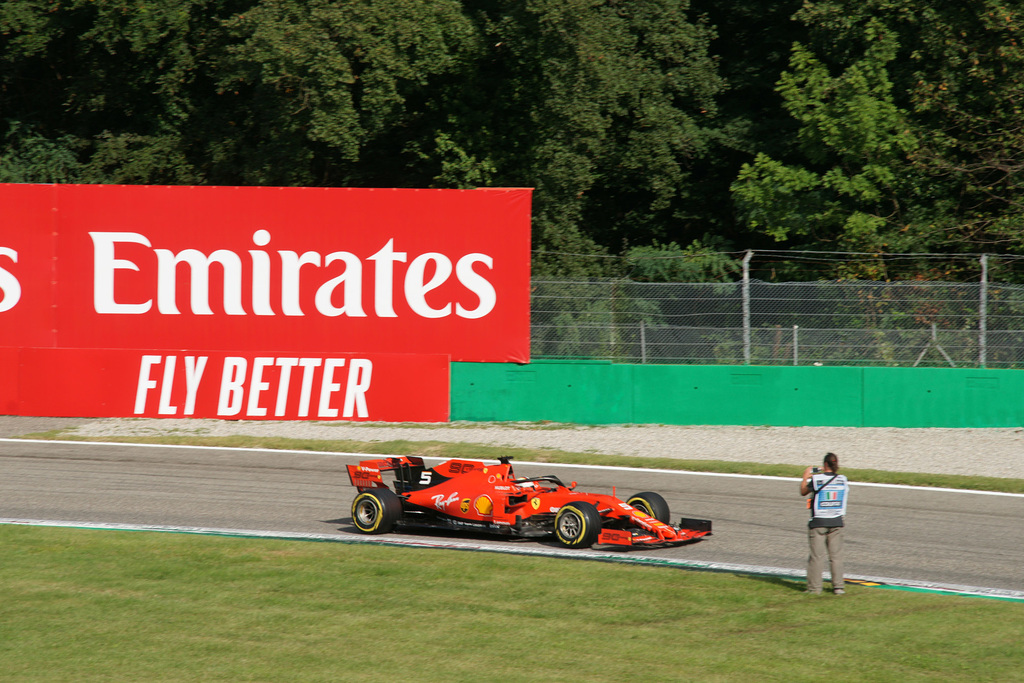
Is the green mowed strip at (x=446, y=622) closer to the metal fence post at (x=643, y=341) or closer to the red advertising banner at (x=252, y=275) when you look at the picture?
the metal fence post at (x=643, y=341)

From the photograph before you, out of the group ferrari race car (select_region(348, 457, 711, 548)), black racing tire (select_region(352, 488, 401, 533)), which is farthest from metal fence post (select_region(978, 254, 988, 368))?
black racing tire (select_region(352, 488, 401, 533))

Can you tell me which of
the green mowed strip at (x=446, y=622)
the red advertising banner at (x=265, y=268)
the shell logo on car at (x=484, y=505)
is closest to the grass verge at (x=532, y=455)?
the red advertising banner at (x=265, y=268)

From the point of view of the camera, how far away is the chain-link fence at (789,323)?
18.1 metres

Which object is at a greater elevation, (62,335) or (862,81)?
(862,81)

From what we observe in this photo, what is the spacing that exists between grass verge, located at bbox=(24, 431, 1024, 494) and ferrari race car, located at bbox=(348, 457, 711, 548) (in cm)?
437

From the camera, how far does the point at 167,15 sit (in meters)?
26.1

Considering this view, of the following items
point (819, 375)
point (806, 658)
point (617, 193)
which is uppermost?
point (617, 193)

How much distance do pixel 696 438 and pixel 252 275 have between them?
8.37 m

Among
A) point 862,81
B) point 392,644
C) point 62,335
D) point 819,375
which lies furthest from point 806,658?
point 862,81

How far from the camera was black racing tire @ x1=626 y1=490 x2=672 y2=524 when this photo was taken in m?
10.5

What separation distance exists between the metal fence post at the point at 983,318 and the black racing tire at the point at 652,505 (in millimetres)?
9864

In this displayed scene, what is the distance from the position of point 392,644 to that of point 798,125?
79.4 ft

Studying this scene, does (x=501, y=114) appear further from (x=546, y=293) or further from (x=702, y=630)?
(x=702, y=630)

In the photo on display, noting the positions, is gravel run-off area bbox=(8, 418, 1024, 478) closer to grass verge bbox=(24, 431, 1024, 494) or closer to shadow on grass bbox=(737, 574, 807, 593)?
grass verge bbox=(24, 431, 1024, 494)
